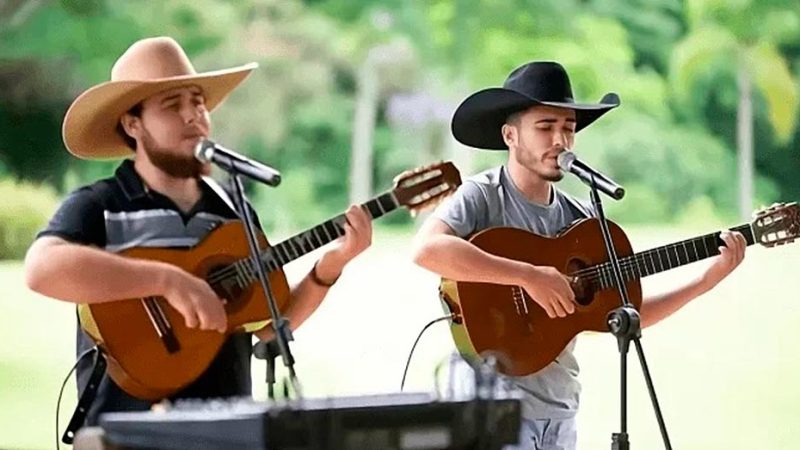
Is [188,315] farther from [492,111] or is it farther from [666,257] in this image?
[666,257]

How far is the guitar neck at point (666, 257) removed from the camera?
3553mm

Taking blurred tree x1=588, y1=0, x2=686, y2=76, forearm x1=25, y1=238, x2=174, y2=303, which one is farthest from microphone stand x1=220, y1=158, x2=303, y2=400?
→ blurred tree x1=588, y1=0, x2=686, y2=76

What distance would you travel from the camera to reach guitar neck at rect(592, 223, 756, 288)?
3.55 m

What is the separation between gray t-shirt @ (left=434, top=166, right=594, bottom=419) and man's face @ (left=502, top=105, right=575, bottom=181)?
0.22 ft

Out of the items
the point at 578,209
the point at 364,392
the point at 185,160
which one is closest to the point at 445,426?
the point at 185,160

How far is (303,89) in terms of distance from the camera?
4.26 meters

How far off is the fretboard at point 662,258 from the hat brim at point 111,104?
0.95 meters

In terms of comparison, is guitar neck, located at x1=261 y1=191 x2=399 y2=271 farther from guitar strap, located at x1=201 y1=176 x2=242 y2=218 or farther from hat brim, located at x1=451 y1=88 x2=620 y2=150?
hat brim, located at x1=451 y1=88 x2=620 y2=150

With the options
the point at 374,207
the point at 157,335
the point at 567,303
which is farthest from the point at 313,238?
the point at 567,303

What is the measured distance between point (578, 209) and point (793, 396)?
104 cm

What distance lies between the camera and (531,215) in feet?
11.7

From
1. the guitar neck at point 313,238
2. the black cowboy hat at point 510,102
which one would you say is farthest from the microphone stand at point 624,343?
the guitar neck at point 313,238

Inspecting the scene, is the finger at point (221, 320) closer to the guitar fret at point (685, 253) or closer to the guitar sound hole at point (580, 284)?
the guitar sound hole at point (580, 284)

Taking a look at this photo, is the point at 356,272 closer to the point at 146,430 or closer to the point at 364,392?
the point at 364,392
